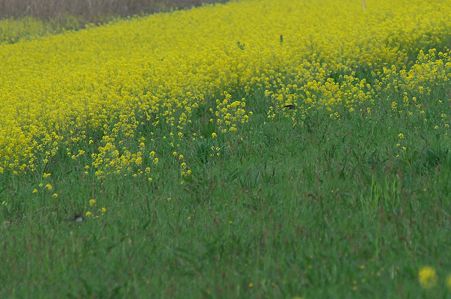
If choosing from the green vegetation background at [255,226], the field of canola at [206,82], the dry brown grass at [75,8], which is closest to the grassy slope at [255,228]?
the green vegetation background at [255,226]

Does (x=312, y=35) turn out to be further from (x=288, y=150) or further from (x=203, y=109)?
(x=288, y=150)

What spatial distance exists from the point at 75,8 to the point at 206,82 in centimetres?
1612

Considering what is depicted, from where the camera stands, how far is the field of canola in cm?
929

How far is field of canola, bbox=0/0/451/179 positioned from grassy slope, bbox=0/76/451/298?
878 mm

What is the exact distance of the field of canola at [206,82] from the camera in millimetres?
9289

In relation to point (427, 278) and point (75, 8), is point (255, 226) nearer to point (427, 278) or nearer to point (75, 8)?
point (427, 278)

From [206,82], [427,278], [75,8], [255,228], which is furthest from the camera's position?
[75,8]

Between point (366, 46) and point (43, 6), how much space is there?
15551 millimetres

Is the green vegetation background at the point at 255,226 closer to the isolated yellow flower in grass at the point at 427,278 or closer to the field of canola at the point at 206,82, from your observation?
the isolated yellow flower in grass at the point at 427,278

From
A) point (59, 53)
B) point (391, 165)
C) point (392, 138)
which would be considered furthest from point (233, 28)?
point (391, 165)

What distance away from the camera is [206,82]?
11.4 meters

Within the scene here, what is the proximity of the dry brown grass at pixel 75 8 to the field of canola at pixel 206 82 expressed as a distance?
778 cm

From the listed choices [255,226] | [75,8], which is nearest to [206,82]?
[255,226]

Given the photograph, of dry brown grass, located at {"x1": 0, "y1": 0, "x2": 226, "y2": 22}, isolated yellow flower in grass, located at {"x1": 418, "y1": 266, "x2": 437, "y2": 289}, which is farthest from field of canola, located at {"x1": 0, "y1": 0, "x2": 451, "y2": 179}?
dry brown grass, located at {"x1": 0, "y1": 0, "x2": 226, "y2": 22}
